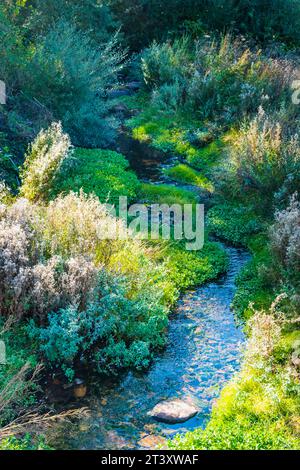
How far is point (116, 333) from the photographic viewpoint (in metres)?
6.39

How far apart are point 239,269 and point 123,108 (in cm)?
908

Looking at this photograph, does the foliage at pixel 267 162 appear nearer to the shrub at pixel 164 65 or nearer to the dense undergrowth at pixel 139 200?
the dense undergrowth at pixel 139 200

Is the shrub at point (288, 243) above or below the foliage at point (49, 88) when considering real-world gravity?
below

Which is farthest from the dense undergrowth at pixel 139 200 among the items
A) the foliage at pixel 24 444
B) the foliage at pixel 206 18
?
the foliage at pixel 206 18

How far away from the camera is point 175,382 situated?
603 cm

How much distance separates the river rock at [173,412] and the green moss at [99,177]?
15.1 feet

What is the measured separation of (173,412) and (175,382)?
0.52 m

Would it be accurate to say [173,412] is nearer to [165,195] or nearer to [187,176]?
[165,195]

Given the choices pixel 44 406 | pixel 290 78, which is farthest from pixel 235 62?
pixel 44 406

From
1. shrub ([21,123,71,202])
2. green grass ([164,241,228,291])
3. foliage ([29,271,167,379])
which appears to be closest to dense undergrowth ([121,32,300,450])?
green grass ([164,241,228,291])

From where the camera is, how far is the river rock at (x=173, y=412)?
547 centimetres

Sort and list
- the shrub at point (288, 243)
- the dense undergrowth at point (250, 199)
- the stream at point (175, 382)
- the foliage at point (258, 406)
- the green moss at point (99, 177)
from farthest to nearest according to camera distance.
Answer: the green moss at point (99, 177)
the shrub at point (288, 243)
the dense undergrowth at point (250, 199)
the stream at point (175, 382)
the foliage at point (258, 406)

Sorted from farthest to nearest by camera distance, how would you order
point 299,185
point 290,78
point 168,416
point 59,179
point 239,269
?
point 290,78, point 59,179, point 299,185, point 239,269, point 168,416

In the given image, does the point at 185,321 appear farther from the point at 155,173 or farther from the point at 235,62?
the point at 235,62
